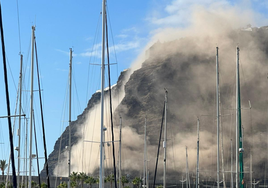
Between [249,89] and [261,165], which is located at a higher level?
[249,89]

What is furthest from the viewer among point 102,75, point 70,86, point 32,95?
point 70,86

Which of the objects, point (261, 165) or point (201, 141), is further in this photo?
point (201, 141)

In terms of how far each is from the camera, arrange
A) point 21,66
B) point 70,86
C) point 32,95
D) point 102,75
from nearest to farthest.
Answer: point 102,75, point 32,95, point 21,66, point 70,86

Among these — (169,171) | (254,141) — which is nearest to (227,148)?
(254,141)

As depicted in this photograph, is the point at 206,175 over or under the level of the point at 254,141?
under

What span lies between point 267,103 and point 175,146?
42.6 m

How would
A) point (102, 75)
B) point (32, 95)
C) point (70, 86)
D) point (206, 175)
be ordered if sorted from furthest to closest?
point (206, 175) → point (70, 86) → point (32, 95) → point (102, 75)

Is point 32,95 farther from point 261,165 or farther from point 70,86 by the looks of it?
point 261,165

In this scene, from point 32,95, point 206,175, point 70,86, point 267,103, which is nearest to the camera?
point 32,95

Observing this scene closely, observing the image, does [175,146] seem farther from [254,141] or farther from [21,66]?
[21,66]

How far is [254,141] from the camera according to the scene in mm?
188250

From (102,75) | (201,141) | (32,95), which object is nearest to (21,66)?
(32,95)

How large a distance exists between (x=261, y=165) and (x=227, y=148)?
1489 cm

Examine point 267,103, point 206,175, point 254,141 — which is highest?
point 267,103
